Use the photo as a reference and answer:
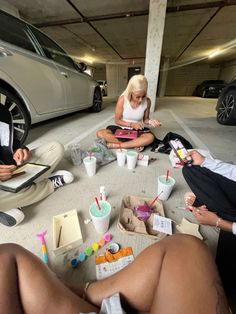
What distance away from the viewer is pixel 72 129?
2740 mm

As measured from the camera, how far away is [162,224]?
915mm

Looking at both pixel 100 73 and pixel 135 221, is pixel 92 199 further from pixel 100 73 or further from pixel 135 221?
pixel 100 73

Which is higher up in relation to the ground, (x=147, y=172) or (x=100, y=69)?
(x=100, y=69)

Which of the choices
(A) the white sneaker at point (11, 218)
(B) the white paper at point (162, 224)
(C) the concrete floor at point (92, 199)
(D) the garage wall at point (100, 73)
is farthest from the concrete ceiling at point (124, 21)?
(D) the garage wall at point (100, 73)

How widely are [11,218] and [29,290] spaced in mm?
597

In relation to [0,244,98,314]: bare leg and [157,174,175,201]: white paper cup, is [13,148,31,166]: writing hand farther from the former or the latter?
[157,174,175,201]: white paper cup

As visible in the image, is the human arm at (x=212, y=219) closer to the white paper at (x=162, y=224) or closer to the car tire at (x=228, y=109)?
the white paper at (x=162, y=224)

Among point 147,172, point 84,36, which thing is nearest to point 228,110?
point 147,172

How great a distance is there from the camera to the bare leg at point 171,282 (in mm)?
377

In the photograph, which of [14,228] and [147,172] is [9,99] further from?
[147,172]

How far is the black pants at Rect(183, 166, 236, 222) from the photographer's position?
79cm

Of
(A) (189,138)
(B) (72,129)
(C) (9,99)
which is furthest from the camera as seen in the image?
(B) (72,129)

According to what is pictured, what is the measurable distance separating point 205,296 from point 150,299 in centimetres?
16

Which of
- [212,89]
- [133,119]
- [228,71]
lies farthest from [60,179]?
[228,71]
